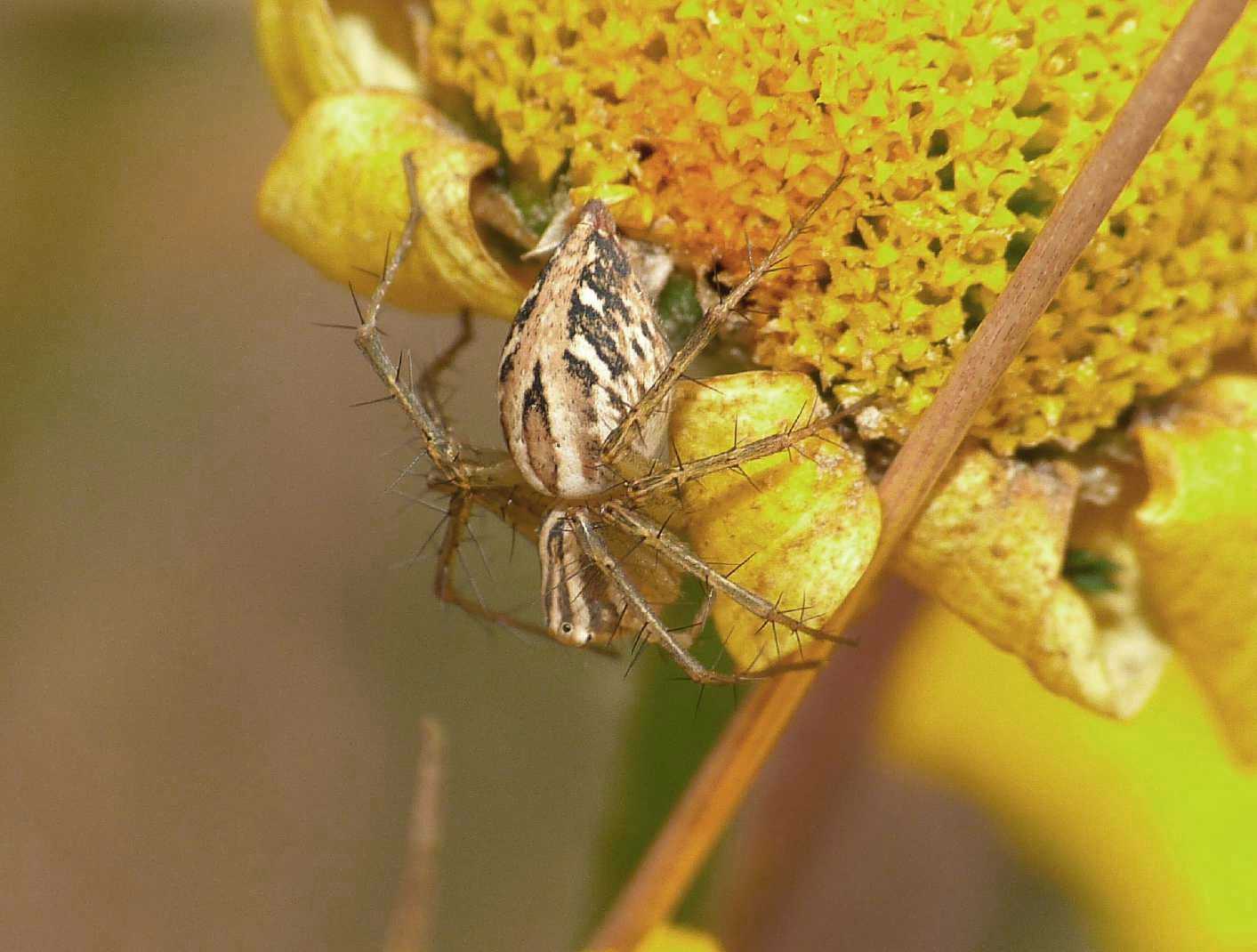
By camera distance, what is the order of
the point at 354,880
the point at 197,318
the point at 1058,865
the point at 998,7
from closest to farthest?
the point at 998,7 → the point at 1058,865 → the point at 354,880 → the point at 197,318

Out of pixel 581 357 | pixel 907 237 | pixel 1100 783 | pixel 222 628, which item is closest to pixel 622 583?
pixel 581 357

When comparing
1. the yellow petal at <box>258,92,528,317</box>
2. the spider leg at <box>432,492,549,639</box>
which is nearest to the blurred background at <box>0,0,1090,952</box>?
the spider leg at <box>432,492,549,639</box>

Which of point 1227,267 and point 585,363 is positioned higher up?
point 1227,267

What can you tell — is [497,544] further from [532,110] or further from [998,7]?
[998,7]

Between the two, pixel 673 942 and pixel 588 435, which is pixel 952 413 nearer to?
pixel 588 435

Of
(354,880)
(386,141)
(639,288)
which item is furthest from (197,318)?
(639,288)

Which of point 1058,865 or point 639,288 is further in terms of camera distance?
point 1058,865

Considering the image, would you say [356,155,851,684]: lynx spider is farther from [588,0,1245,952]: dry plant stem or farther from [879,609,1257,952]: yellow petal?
[879,609,1257,952]: yellow petal
